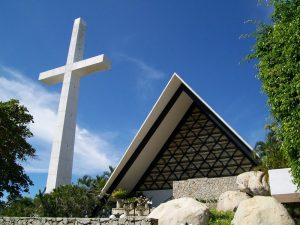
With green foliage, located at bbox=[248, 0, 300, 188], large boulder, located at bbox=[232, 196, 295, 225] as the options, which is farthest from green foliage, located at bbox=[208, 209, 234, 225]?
green foliage, located at bbox=[248, 0, 300, 188]

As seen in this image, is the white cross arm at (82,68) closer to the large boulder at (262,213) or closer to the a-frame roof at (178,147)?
the a-frame roof at (178,147)

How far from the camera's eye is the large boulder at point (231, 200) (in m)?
14.6

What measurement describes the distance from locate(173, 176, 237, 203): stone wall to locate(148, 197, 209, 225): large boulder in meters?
5.47

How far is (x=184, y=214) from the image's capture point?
36.7 ft

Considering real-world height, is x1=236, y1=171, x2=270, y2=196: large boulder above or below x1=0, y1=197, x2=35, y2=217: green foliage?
below

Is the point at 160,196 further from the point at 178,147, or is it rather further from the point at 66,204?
the point at 66,204

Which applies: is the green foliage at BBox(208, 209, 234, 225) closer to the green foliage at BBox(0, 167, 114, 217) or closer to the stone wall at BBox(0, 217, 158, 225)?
the stone wall at BBox(0, 217, 158, 225)

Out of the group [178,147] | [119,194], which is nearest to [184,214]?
[119,194]

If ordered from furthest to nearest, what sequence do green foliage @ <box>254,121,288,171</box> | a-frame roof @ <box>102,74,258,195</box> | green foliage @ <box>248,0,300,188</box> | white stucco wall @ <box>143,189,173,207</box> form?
A: white stucco wall @ <box>143,189,173,207</box>
a-frame roof @ <box>102,74,258,195</box>
green foliage @ <box>254,121,288,171</box>
green foliage @ <box>248,0,300,188</box>

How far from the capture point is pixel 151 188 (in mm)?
22141

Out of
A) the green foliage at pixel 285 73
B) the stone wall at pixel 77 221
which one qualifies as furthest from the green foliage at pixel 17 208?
the green foliage at pixel 285 73

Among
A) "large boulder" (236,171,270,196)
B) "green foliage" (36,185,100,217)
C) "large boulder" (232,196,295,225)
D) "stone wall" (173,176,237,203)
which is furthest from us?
"stone wall" (173,176,237,203)

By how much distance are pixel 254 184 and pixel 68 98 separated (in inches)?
356

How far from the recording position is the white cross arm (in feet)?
59.3
